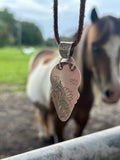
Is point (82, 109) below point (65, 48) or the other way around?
below

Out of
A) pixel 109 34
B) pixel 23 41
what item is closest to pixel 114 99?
pixel 109 34

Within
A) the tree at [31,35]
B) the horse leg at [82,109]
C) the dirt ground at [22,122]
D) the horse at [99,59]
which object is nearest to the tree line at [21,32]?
the tree at [31,35]

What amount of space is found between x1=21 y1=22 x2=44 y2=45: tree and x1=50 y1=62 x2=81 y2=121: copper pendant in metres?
30.8

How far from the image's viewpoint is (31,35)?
31.0 meters

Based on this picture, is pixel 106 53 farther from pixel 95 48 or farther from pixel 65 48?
pixel 65 48

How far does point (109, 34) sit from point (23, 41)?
30.4 m

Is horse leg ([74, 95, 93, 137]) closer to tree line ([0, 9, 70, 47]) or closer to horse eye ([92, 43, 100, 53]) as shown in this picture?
horse eye ([92, 43, 100, 53])

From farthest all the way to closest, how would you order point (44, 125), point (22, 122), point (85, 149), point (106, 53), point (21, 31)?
1. point (21, 31)
2. point (22, 122)
3. point (44, 125)
4. point (106, 53)
5. point (85, 149)

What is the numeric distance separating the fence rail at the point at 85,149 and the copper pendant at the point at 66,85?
0.29 ft

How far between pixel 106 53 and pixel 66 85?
0.79 meters

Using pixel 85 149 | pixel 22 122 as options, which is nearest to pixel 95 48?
pixel 85 149

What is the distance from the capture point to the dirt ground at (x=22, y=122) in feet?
6.57

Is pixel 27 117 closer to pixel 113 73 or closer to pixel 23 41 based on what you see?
pixel 113 73

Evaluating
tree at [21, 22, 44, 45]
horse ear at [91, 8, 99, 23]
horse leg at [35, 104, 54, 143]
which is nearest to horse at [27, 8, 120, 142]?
horse ear at [91, 8, 99, 23]
